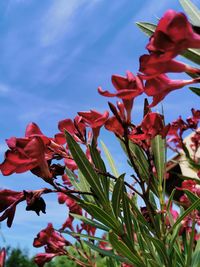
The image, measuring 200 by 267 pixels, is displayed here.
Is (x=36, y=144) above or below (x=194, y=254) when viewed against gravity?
above

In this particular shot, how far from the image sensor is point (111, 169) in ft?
4.46

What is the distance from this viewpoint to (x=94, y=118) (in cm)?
97

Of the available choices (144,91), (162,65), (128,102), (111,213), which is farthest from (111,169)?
(162,65)

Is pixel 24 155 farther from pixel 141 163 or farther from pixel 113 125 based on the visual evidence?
pixel 141 163

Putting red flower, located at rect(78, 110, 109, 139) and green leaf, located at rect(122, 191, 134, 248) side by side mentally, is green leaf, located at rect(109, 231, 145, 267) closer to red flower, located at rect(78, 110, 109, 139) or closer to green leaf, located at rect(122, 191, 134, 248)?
green leaf, located at rect(122, 191, 134, 248)

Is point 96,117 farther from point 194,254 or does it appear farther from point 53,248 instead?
point 53,248

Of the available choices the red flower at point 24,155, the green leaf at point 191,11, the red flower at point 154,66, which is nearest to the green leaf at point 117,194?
the red flower at point 24,155

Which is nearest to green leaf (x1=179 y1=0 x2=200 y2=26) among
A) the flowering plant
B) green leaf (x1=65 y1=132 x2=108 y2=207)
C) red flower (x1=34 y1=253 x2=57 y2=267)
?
the flowering plant

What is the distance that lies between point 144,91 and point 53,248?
104cm

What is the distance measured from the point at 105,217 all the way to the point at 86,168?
124mm

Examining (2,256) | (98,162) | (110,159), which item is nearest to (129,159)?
(98,162)

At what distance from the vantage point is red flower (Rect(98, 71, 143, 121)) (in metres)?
0.74

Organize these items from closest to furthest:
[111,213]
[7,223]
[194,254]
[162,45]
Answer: [162,45], [7,223], [111,213], [194,254]

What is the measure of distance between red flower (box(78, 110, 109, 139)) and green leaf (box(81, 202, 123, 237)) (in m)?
0.19
